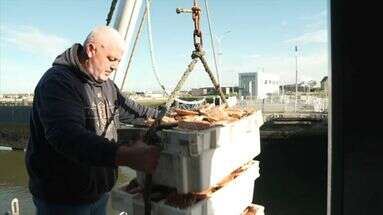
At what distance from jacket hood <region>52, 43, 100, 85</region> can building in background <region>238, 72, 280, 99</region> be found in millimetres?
52042

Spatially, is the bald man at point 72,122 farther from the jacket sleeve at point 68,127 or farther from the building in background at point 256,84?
the building in background at point 256,84

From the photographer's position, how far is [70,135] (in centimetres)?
222

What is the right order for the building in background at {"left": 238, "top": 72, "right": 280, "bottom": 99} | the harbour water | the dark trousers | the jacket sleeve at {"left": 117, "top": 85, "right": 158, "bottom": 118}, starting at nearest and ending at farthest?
the dark trousers
the jacket sleeve at {"left": 117, "top": 85, "right": 158, "bottom": 118}
the harbour water
the building in background at {"left": 238, "top": 72, "right": 280, "bottom": 99}

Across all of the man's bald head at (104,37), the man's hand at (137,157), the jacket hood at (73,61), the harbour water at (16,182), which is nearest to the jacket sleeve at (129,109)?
the jacket hood at (73,61)

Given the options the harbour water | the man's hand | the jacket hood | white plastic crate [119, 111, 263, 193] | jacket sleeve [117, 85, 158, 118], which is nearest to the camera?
the man's hand

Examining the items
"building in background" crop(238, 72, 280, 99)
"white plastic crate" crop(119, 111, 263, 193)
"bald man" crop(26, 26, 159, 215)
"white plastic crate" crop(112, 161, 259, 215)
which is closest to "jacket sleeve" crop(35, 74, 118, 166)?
"bald man" crop(26, 26, 159, 215)

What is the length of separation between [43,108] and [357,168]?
1809 mm

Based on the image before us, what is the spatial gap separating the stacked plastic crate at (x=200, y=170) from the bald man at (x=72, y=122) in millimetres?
260

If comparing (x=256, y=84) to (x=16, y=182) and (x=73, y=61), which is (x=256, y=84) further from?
(x=73, y=61)

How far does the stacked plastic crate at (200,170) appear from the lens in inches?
104

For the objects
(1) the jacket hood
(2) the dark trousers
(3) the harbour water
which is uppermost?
(1) the jacket hood

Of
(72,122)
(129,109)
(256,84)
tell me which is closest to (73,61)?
(72,122)

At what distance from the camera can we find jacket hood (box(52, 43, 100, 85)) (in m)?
2.76

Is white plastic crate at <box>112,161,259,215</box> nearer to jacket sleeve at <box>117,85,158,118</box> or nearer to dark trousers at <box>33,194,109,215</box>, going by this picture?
dark trousers at <box>33,194,109,215</box>
